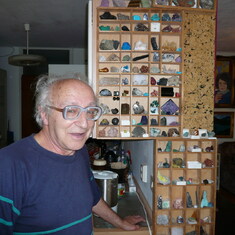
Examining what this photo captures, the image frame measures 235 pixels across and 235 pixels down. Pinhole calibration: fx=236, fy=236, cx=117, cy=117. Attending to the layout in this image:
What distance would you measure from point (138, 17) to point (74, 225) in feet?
4.19

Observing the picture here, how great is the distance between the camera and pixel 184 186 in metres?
1.56

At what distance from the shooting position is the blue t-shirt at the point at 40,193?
2.96 feet

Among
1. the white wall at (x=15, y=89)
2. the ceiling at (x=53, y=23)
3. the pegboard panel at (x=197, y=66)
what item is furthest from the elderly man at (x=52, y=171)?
the white wall at (x=15, y=89)

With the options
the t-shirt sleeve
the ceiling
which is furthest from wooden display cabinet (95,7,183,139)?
the ceiling

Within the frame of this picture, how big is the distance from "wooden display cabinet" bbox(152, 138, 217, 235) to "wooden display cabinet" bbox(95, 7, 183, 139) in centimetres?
15

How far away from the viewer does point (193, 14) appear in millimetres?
1568

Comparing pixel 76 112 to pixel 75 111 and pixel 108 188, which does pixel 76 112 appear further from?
pixel 108 188

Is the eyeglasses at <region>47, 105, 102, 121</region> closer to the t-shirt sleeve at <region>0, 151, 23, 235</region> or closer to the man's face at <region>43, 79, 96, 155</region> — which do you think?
the man's face at <region>43, 79, 96, 155</region>

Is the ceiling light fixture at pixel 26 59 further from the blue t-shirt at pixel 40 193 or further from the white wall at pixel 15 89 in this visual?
the blue t-shirt at pixel 40 193

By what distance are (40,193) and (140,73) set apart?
0.94 metres

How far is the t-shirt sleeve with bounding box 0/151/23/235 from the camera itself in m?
0.88

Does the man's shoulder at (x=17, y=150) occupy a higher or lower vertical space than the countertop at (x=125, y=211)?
higher

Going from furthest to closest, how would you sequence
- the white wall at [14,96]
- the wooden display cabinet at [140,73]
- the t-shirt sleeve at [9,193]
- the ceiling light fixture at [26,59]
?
1. the white wall at [14,96]
2. the ceiling light fixture at [26,59]
3. the wooden display cabinet at [140,73]
4. the t-shirt sleeve at [9,193]

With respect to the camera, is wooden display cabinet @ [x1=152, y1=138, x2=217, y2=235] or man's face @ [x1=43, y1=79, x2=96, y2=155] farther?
wooden display cabinet @ [x1=152, y1=138, x2=217, y2=235]
